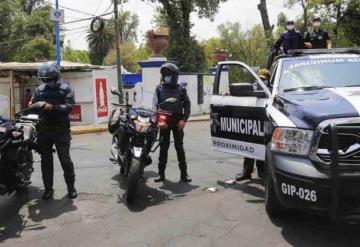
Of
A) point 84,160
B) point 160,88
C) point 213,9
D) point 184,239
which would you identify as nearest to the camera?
point 184,239

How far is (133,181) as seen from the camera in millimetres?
6625

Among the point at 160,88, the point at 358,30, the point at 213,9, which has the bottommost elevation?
the point at 160,88

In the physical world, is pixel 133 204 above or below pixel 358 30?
below

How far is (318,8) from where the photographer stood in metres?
25.0

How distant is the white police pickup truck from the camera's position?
4.42m

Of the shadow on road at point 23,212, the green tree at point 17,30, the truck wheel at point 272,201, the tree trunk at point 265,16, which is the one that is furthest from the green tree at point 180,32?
the truck wheel at point 272,201

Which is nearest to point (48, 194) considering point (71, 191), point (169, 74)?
point (71, 191)

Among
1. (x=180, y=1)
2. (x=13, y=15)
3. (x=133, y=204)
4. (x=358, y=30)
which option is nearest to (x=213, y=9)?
(x=180, y=1)

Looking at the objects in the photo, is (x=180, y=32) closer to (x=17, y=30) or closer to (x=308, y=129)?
(x=17, y=30)

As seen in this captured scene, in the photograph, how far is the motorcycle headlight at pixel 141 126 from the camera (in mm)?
6910

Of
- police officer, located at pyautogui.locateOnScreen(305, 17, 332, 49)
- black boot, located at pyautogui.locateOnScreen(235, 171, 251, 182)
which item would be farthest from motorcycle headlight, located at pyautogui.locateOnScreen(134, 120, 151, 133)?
police officer, located at pyautogui.locateOnScreen(305, 17, 332, 49)

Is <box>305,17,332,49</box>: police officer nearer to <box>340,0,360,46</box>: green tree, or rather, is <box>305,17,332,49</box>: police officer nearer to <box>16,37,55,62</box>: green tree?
<box>340,0,360,46</box>: green tree

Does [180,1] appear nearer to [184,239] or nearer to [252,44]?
[184,239]

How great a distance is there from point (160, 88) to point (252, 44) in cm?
6063
